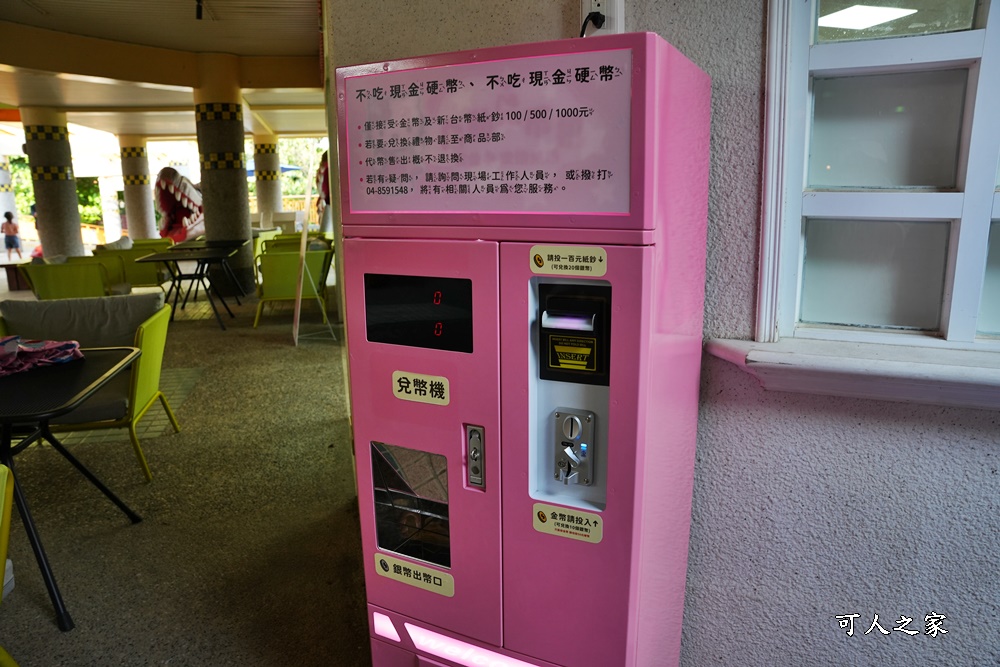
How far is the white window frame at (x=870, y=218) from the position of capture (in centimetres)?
135

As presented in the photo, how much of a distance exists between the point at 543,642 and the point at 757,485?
65cm

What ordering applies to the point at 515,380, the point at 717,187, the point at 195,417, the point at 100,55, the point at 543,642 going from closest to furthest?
the point at 515,380, the point at 543,642, the point at 717,187, the point at 195,417, the point at 100,55

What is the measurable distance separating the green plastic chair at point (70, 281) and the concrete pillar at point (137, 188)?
33.9ft

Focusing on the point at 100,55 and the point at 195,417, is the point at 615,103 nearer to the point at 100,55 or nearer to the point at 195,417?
the point at 195,417

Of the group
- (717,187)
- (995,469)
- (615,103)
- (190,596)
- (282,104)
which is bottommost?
(190,596)

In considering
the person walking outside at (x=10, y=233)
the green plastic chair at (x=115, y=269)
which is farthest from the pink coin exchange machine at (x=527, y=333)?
the person walking outside at (x=10, y=233)

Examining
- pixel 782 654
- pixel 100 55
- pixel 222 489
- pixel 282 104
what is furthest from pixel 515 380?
pixel 282 104

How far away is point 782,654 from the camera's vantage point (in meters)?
1.68

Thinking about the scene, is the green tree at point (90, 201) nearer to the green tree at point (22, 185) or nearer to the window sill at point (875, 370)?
the green tree at point (22, 185)

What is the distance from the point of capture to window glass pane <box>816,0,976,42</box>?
139 centimetres

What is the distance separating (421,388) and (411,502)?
0.96ft

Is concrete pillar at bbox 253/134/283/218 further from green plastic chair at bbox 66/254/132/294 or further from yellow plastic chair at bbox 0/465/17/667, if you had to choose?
yellow plastic chair at bbox 0/465/17/667

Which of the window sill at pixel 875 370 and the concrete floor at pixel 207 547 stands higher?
the window sill at pixel 875 370

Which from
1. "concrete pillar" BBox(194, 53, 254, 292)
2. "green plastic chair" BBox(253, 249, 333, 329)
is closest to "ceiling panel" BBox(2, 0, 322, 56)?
"concrete pillar" BBox(194, 53, 254, 292)
